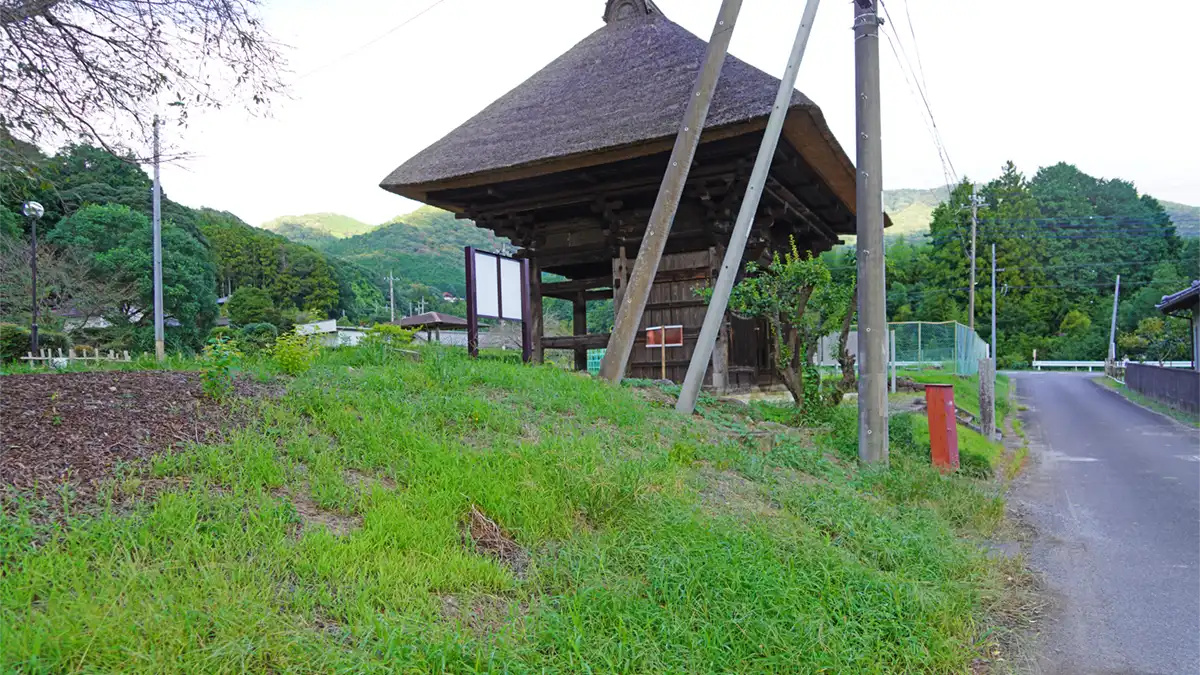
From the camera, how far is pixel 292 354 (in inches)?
225

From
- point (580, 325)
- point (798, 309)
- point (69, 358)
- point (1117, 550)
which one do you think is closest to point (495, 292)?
point (798, 309)

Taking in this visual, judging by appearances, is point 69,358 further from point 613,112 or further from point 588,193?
point 613,112

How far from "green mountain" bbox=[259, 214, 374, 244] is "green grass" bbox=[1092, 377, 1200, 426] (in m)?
94.0

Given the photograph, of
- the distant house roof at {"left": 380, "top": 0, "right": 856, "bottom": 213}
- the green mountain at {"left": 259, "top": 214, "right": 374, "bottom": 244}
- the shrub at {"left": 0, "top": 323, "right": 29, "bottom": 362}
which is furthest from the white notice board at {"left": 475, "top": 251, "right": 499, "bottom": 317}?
the green mountain at {"left": 259, "top": 214, "right": 374, "bottom": 244}

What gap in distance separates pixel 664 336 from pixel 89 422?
8.06 meters

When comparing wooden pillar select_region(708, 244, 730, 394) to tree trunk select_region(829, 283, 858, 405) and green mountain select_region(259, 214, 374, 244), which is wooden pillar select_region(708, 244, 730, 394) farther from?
green mountain select_region(259, 214, 374, 244)

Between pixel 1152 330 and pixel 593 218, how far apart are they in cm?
3927

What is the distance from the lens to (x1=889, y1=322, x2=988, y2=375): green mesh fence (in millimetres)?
25359

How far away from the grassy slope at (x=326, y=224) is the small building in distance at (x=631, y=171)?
110 m

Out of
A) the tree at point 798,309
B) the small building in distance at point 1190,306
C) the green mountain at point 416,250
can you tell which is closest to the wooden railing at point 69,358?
the tree at point 798,309

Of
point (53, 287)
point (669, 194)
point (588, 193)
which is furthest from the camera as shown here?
point (53, 287)

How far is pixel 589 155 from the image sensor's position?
9188 mm

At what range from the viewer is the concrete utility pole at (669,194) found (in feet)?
25.0

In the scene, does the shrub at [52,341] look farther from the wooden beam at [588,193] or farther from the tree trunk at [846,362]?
the tree trunk at [846,362]
